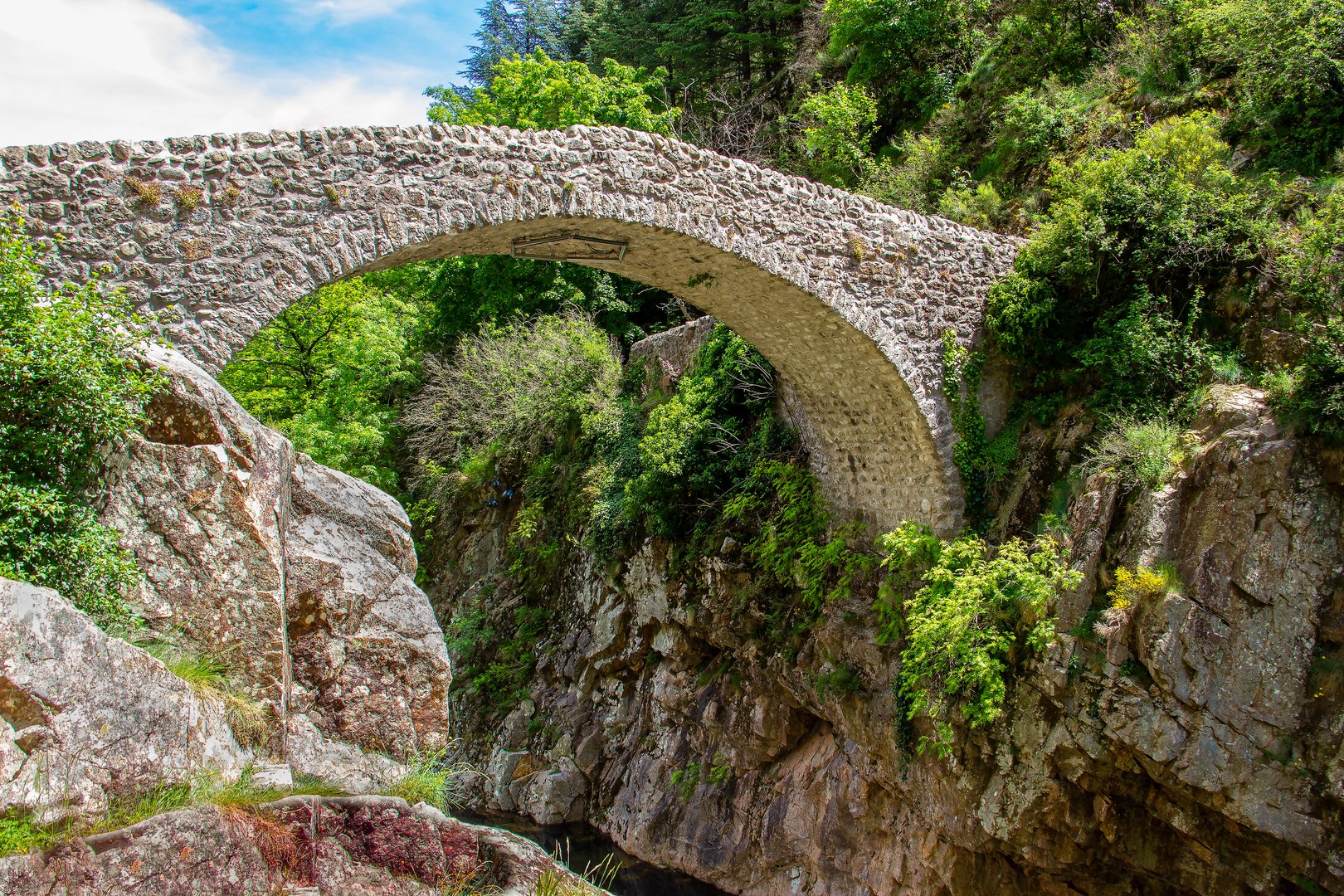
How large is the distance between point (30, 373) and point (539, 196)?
11.2ft

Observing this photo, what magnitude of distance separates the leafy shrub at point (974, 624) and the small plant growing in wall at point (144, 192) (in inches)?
255

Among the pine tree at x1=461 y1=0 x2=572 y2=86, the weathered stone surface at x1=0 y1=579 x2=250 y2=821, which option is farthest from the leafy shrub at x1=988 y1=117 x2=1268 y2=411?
the pine tree at x1=461 y1=0 x2=572 y2=86

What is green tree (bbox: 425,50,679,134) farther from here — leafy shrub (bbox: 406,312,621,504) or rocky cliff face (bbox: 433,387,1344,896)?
rocky cliff face (bbox: 433,387,1344,896)

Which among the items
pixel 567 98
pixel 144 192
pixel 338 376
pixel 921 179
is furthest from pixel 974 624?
pixel 567 98

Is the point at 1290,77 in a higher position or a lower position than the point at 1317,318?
higher

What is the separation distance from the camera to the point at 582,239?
7.26 meters

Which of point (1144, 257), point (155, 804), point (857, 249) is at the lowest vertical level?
point (155, 804)

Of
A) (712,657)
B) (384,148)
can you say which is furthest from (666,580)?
(384,148)

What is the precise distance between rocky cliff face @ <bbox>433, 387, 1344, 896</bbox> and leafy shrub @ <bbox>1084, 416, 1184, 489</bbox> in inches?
5.5

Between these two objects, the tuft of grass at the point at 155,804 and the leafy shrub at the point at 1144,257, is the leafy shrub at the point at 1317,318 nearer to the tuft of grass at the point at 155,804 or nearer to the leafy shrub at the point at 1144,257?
the leafy shrub at the point at 1144,257

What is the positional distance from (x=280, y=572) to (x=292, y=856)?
1.58 m

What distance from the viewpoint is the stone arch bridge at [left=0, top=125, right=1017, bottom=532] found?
5309mm

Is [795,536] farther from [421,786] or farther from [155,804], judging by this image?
[155,804]

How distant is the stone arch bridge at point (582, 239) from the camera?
17.4 ft
